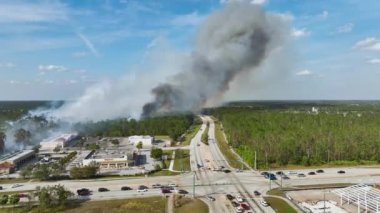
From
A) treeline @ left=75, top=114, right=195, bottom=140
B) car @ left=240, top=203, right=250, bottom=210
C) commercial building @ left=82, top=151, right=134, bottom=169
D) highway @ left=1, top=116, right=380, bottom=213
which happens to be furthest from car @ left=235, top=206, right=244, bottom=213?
treeline @ left=75, top=114, right=195, bottom=140

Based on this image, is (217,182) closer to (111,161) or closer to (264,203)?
(264,203)

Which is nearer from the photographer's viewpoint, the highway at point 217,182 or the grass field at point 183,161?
the highway at point 217,182

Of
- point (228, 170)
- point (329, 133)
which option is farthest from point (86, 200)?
point (329, 133)

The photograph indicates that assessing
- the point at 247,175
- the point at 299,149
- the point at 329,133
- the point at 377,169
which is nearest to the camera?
the point at 247,175

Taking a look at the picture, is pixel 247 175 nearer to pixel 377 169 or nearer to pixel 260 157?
pixel 260 157

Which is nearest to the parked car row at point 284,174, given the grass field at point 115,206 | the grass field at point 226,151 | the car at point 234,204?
the grass field at point 226,151

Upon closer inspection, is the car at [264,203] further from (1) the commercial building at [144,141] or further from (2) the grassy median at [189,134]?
(1) the commercial building at [144,141]

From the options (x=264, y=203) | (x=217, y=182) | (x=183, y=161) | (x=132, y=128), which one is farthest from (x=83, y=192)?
(x=132, y=128)
